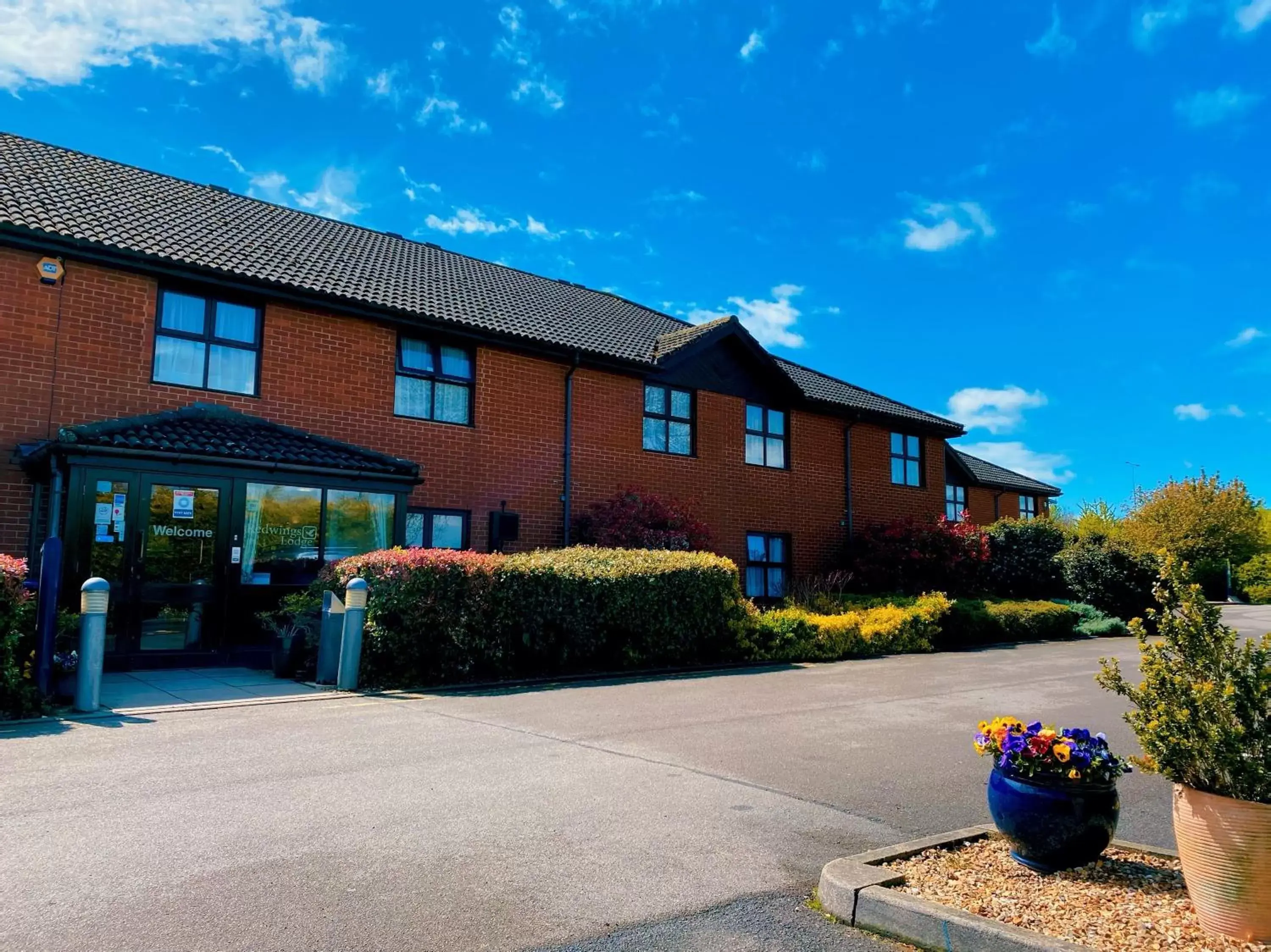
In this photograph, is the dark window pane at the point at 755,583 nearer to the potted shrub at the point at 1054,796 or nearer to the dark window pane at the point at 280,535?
the dark window pane at the point at 280,535

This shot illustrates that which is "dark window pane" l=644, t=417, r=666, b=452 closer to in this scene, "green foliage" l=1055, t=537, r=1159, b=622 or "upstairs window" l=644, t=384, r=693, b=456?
"upstairs window" l=644, t=384, r=693, b=456

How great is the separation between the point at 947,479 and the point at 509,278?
62.9ft

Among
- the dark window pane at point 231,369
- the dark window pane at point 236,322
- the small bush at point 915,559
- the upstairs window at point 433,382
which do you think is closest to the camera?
the dark window pane at point 231,369

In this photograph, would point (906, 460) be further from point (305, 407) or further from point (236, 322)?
point (236, 322)

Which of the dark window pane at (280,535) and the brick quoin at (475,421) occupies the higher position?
the brick quoin at (475,421)

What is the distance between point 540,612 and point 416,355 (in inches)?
244

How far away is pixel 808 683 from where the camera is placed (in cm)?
1163

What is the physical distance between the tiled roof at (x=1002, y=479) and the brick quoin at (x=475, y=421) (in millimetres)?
11697

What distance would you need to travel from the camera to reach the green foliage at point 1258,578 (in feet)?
142

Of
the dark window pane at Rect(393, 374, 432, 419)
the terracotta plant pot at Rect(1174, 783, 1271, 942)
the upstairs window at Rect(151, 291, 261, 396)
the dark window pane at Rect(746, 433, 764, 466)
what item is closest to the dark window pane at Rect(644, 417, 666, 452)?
the dark window pane at Rect(746, 433, 764, 466)

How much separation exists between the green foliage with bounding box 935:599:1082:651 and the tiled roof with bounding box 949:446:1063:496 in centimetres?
1319

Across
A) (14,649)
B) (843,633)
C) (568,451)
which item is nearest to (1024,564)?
(843,633)

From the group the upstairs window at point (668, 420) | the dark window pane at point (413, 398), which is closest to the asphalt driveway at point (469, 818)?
the dark window pane at point (413, 398)

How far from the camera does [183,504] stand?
11.6 m
